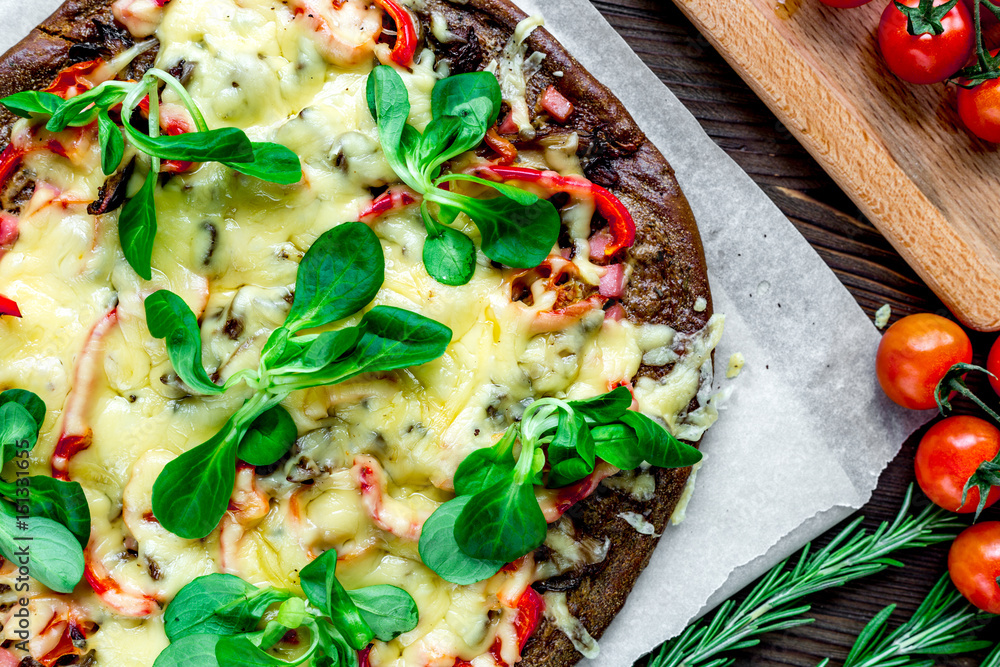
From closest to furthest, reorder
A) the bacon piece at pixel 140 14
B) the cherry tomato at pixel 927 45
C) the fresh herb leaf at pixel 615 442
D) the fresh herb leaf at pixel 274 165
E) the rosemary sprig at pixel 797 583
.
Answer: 1. the fresh herb leaf at pixel 274 165
2. the fresh herb leaf at pixel 615 442
3. the bacon piece at pixel 140 14
4. the cherry tomato at pixel 927 45
5. the rosemary sprig at pixel 797 583

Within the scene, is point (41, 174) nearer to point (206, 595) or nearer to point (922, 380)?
point (206, 595)

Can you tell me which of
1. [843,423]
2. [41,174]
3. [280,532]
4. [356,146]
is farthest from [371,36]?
[843,423]

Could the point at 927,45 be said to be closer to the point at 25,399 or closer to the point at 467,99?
the point at 467,99

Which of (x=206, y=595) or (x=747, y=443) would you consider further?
(x=747, y=443)

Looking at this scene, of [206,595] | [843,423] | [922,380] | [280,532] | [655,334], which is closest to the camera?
[206,595]

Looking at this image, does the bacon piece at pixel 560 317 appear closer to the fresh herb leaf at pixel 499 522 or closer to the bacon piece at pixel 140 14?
the fresh herb leaf at pixel 499 522

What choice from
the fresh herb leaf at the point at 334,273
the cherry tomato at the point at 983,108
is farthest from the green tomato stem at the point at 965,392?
the fresh herb leaf at the point at 334,273

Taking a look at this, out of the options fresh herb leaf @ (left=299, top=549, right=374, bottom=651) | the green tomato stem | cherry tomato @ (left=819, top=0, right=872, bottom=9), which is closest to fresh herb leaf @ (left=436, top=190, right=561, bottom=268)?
fresh herb leaf @ (left=299, top=549, right=374, bottom=651)

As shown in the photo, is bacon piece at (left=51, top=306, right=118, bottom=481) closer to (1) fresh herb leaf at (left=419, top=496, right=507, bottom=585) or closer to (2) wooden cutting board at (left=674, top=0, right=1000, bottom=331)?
(1) fresh herb leaf at (left=419, top=496, right=507, bottom=585)
